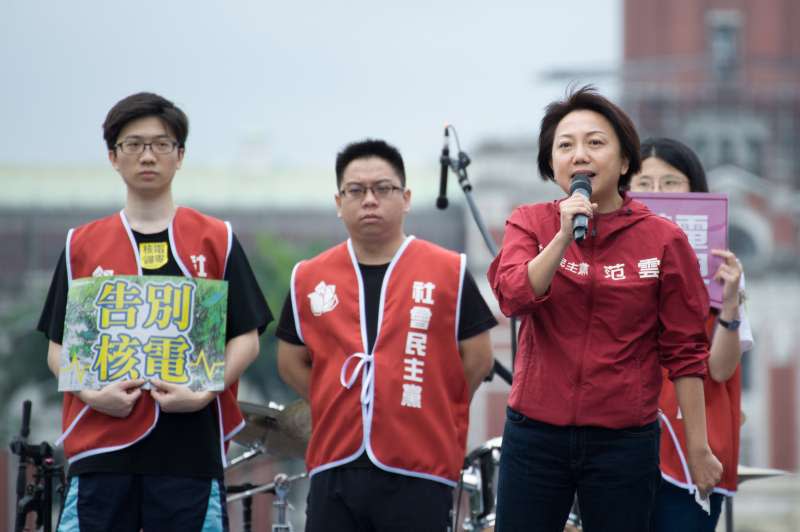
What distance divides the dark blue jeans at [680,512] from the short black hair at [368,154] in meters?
1.21

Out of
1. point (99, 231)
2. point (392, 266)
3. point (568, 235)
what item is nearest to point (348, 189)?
point (392, 266)

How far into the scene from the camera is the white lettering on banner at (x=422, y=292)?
443 centimetres

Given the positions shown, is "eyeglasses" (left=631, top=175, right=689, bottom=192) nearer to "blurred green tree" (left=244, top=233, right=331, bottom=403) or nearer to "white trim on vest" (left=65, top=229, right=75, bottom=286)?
"white trim on vest" (left=65, top=229, right=75, bottom=286)

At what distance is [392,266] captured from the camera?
14.8 ft

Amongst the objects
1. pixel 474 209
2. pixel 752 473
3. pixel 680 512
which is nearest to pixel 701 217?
pixel 474 209

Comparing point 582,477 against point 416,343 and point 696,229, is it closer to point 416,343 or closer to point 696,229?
point 416,343

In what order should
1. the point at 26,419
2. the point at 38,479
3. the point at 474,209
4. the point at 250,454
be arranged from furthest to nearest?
the point at 250,454, the point at 474,209, the point at 26,419, the point at 38,479

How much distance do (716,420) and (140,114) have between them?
1.90m

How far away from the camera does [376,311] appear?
175 inches

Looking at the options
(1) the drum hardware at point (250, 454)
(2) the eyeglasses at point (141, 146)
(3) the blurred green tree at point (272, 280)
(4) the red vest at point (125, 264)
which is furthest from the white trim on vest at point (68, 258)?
(3) the blurred green tree at point (272, 280)

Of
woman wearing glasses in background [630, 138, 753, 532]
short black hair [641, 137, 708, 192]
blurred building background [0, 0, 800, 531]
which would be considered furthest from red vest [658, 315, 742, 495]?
blurred building background [0, 0, 800, 531]

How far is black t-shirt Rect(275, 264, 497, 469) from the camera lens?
4.43 metres

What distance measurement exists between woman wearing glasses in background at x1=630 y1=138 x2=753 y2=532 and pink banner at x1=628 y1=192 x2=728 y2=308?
42mm

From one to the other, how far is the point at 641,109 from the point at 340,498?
41053mm
